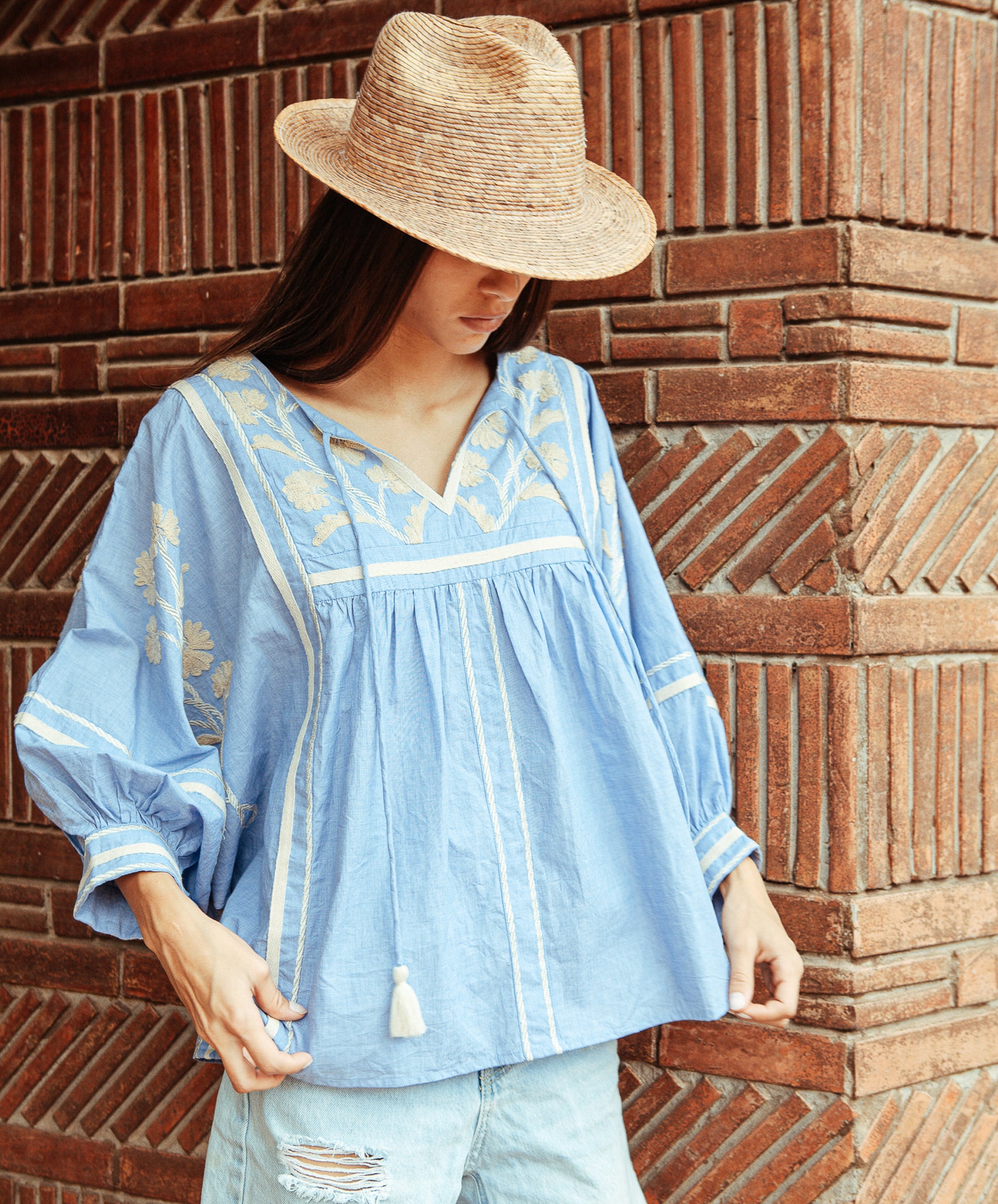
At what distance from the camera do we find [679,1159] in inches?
81.9

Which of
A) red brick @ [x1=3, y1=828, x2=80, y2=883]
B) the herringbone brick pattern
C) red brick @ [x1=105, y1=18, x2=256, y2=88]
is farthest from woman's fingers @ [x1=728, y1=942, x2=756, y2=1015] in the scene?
red brick @ [x1=105, y1=18, x2=256, y2=88]

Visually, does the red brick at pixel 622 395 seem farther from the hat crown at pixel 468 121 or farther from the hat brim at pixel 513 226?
the hat crown at pixel 468 121

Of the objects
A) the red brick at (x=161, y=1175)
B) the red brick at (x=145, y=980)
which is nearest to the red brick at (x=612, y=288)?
the red brick at (x=145, y=980)

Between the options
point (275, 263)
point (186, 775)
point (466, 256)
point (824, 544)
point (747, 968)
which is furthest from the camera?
point (275, 263)

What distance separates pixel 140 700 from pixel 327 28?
142 cm

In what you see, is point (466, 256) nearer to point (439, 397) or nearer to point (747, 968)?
point (439, 397)

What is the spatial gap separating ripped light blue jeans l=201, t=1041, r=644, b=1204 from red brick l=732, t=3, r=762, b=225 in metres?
1.36

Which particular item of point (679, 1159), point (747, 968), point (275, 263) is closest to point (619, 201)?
point (275, 263)

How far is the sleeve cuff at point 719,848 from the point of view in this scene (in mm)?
1641

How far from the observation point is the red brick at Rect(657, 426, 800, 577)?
2004mm

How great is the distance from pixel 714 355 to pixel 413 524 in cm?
76

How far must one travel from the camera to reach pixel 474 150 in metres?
1.44

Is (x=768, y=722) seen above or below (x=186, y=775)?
below

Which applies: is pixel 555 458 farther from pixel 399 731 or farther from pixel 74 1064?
pixel 74 1064
